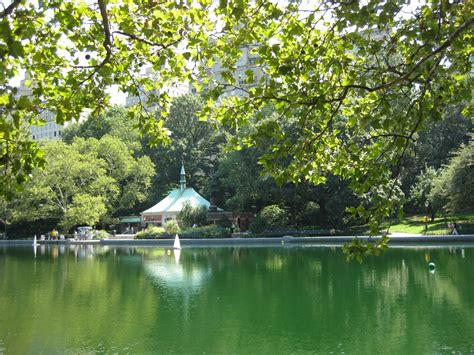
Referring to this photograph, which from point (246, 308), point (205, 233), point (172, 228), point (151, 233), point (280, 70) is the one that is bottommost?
point (246, 308)

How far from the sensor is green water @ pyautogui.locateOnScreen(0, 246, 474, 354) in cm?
955

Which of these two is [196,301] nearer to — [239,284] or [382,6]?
[239,284]

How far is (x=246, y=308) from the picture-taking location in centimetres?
1269

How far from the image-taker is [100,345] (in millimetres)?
9586

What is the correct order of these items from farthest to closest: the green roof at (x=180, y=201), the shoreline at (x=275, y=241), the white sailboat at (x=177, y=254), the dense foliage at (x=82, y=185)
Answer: the green roof at (x=180, y=201) → the dense foliage at (x=82, y=185) → the shoreline at (x=275, y=241) → the white sailboat at (x=177, y=254)

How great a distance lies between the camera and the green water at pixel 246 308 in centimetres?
955

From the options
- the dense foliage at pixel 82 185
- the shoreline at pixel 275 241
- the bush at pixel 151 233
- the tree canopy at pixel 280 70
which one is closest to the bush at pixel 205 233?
the shoreline at pixel 275 241

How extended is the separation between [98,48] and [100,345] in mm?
5927

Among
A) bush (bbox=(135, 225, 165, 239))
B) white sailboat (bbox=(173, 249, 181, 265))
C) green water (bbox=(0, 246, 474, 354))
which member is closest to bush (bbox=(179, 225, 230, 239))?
bush (bbox=(135, 225, 165, 239))

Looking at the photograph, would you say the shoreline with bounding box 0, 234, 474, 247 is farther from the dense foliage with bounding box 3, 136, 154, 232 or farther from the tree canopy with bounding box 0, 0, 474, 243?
the tree canopy with bounding box 0, 0, 474, 243

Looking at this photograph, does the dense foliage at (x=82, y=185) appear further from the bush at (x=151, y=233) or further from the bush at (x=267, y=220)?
the bush at (x=267, y=220)

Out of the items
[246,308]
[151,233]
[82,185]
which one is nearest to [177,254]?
[151,233]

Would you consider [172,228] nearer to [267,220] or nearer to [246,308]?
[267,220]

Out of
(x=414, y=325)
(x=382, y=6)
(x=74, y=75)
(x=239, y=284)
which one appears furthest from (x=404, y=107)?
(x=239, y=284)
